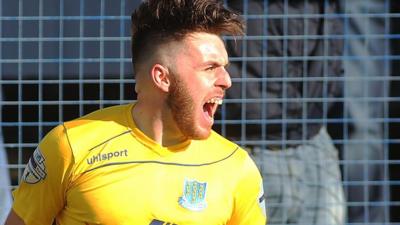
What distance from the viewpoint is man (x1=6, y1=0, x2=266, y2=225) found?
3.21 meters

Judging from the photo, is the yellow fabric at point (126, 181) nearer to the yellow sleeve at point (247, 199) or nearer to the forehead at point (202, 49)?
the yellow sleeve at point (247, 199)

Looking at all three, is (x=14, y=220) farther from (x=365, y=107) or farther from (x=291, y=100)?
(x=365, y=107)

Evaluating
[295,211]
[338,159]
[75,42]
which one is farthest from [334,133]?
[75,42]

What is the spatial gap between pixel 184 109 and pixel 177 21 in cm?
30

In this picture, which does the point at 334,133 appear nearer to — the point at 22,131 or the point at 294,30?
the point at 294,30

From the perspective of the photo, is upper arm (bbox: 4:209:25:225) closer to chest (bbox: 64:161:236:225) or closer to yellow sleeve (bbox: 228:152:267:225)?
chest (bbox: 64:161:236:225)

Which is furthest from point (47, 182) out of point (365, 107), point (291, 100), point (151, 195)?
point (365, 107)

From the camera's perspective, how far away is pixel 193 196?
3260 millimetres

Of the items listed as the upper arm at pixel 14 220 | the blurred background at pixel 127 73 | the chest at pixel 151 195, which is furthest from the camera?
the blurred background at pixel 127 73

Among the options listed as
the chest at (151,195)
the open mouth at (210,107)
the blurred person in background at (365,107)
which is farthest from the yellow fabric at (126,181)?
the blurred person in background at (365,107)

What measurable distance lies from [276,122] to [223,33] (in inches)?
113

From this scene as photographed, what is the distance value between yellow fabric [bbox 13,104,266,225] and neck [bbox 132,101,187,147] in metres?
0.03

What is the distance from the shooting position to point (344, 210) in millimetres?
6203

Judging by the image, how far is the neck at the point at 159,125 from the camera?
3.33 metres
